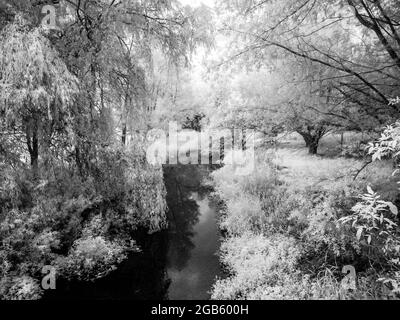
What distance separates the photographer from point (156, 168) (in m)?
7.74

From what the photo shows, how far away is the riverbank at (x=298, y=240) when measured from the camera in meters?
5.35

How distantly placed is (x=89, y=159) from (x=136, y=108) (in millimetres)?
1985

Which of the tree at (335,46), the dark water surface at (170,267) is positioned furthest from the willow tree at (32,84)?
the dark water surface at (170,267)

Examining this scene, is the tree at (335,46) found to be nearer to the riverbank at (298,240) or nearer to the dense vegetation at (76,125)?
the dense vegetation at (76,125)

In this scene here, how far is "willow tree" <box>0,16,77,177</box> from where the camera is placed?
363 centimetres

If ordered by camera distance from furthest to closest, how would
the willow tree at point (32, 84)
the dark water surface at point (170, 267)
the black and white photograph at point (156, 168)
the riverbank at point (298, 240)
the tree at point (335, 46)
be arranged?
the dark water surface at point (170, 267)
the riverbank at point (298, 240)
the tree at point (335, 46)
the black and white photograph at point (156, 168)
the willow tree at point (32, 84)

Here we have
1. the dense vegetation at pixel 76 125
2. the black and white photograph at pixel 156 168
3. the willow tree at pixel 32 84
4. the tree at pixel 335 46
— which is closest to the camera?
the willow tree at pixel 32 84

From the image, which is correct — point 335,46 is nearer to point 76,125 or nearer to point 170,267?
point 76,125

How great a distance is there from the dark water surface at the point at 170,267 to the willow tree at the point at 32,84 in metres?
3.58

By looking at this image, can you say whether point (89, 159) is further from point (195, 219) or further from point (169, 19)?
point (195, 219)

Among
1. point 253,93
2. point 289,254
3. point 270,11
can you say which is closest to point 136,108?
point 270,11

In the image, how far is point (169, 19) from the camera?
5.63 meters

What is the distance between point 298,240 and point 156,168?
4.04 meters

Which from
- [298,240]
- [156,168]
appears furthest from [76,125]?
[298,240]
